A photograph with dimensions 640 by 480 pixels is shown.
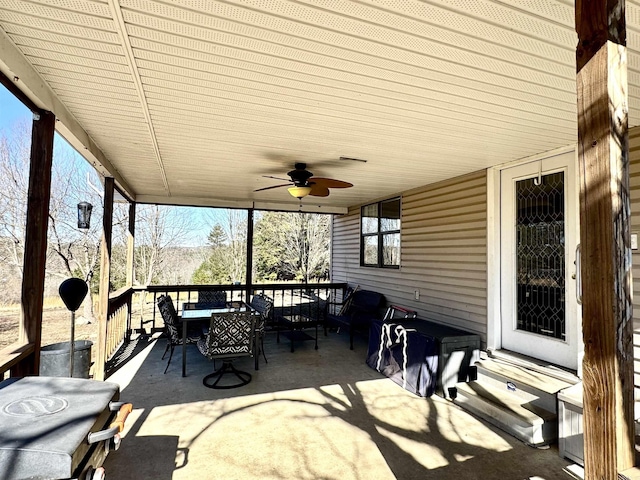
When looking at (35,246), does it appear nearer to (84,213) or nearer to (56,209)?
(84,213)

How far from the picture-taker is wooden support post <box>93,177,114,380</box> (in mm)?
4031

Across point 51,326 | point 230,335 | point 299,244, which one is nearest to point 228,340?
point 230,335

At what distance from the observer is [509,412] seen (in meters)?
2.98

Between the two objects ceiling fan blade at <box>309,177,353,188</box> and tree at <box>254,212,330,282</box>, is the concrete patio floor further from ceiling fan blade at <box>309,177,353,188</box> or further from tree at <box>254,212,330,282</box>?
tree at <box>254,212,330,282</box>

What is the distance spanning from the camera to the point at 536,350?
3.70 metres

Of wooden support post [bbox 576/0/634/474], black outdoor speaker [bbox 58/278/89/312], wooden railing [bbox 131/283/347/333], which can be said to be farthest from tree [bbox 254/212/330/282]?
wooden support post [bbox 576/0/634/474]

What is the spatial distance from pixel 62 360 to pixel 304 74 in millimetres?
3333

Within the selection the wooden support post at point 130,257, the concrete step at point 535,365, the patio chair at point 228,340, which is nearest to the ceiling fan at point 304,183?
the patio chair at point 228,340

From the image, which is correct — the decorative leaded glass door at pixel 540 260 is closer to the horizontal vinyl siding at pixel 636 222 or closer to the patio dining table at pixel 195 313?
the horizontal vinyl siding at pixel 636 222

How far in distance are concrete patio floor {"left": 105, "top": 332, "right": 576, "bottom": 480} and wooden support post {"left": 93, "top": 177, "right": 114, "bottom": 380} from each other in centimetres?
28

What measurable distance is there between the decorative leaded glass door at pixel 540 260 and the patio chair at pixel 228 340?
2.95m

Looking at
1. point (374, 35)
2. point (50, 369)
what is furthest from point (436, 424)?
point (50, 369)

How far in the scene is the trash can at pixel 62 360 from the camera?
322cm

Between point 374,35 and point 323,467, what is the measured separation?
2.69 m
